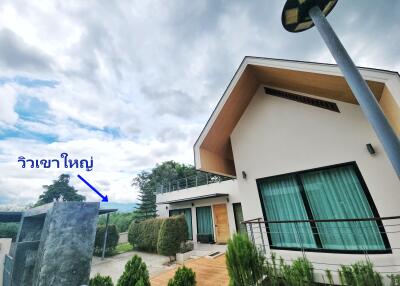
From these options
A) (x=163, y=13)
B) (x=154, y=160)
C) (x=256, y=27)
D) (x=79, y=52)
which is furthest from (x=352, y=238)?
(x=154, y=160)

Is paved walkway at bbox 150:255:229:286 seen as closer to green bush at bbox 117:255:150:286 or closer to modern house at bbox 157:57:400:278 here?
green bush at bbox 117:255:150:286

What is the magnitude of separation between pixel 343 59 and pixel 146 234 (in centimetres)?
1555

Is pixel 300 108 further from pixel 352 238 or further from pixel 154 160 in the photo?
pixel 154 160

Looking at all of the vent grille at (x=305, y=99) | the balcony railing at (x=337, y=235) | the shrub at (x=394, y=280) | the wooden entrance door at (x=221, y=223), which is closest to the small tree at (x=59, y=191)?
the wooden entrance door at (x=221, y=223)

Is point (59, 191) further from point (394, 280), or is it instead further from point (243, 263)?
point (394, 280)

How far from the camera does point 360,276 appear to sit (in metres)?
3.23

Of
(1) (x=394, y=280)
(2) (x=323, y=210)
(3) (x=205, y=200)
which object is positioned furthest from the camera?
(3) (x=205, y=200)

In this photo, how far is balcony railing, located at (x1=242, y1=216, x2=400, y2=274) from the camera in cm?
389

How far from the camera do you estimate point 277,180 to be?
558cm

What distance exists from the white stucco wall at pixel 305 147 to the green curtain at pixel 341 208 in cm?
22

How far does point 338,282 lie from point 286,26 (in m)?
4.87

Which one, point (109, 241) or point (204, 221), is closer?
point (204, 221)

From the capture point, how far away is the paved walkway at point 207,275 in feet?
20.6

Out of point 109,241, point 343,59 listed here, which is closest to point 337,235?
point 343,59
